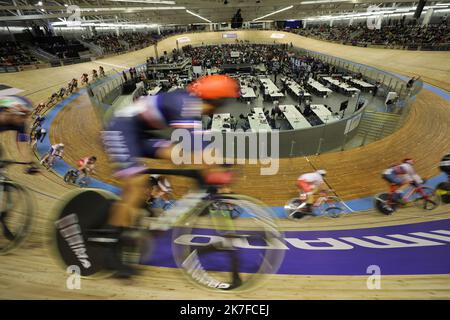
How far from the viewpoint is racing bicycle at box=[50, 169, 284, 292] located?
209cm

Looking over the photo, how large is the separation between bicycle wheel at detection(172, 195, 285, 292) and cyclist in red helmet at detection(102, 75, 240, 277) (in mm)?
484

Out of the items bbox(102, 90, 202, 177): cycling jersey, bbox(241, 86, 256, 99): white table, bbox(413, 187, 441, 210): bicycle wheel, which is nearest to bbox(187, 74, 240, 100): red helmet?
bbox(102, 90, 202, 177): cycling jersey

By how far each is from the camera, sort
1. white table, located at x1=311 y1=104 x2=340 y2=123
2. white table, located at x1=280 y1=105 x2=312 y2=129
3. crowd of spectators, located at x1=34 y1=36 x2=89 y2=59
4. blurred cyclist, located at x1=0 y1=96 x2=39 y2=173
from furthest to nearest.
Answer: crowd of spectators, located at x1=34 y1=36 x2=89 y2=59 < white table, located at x1=311 y1=104 x2=340 y2=123 < white table, located at x1=280 y1=105 x2=312 y2=129 < blurred cyclist, located at x1=0 y1=96 x2=39 y2=173

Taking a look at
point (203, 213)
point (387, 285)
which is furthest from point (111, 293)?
point (387, 285)

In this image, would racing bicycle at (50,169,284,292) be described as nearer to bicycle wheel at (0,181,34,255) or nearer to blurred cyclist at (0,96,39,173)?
bicycle wheel at (0,181,34,255)

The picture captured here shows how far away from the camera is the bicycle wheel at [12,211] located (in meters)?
2.57

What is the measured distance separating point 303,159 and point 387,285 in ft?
14.4

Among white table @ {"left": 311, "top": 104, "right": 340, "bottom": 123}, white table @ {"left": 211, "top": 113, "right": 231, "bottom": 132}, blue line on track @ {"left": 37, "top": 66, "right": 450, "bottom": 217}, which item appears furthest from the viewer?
white table @ {"left": 311, "top": 104, "right": 340, "bottom": 123}

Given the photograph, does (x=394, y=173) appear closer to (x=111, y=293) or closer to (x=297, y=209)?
(x=297, y=209)

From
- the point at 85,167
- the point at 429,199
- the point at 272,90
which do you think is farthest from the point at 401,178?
the point at 272,90

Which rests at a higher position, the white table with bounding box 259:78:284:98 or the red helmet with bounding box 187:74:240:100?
the red helmet with bounding box 187:74:240:100

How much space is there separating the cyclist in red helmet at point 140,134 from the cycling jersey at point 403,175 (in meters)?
3.42

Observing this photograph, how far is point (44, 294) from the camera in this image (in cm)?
215

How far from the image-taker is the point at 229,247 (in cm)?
213
